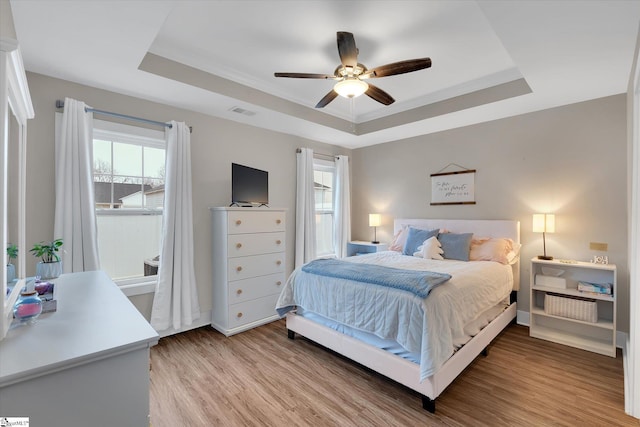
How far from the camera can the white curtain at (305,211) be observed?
14.3 ft

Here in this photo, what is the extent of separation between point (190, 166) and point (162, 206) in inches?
21.1

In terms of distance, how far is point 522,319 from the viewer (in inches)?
137

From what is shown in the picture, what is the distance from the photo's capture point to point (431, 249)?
11.7 ft

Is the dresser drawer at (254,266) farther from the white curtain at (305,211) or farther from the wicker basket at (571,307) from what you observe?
the wicker basket at (571,307)

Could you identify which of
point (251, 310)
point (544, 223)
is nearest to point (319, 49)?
point (251, 310)

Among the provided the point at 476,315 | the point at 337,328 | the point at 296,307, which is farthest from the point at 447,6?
the point at 296,307

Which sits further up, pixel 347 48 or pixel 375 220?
pixel 347 48

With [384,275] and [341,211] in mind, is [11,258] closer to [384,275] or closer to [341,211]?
[384,275]

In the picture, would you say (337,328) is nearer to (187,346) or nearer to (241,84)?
(187,346)

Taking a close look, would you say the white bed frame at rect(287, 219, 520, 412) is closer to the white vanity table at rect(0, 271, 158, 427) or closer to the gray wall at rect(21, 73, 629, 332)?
the gray wall at rect(21, 73, 629, 332)

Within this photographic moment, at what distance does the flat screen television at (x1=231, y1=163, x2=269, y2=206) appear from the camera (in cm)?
345

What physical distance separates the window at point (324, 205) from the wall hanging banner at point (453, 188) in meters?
1.68

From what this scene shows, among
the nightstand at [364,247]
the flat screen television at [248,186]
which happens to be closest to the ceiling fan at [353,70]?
the flat screen television at [248,186]

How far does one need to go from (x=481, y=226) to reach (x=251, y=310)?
306 cm
